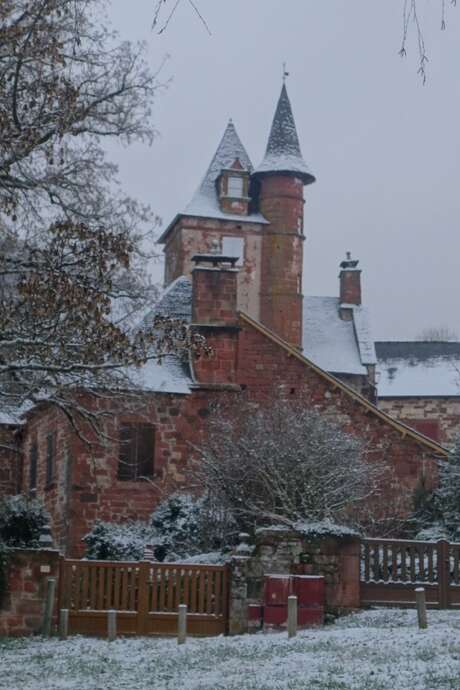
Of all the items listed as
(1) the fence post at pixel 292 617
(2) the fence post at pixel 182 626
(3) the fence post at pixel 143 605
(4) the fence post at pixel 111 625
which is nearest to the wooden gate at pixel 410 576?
(1) the fence post at pixel 292 617

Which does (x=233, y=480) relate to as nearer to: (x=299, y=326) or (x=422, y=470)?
(x=422, y=470)

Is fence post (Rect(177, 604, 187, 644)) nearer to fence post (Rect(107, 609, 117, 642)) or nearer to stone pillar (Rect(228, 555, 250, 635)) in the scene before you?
fence post (Rect(107, 609, 117, 642))

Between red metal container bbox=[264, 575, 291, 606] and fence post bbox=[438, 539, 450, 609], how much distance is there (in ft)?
8.44

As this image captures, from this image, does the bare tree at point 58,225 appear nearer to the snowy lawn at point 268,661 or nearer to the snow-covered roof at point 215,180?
the snowy lawn at point 268,661

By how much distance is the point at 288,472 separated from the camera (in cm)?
2253

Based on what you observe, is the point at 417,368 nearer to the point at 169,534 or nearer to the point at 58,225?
the point at 169,534

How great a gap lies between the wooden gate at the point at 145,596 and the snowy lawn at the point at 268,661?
0.84 m

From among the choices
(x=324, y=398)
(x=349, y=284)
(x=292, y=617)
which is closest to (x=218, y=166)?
(x=349, y=284)

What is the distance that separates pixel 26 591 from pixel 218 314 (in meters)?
11.1

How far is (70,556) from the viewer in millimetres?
26266

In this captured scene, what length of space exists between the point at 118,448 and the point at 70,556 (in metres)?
2.71

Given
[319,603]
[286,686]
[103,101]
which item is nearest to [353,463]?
[319,603]

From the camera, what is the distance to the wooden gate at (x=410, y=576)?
18391 mm

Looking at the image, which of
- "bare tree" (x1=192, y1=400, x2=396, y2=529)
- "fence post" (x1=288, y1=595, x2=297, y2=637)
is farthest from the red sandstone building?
"fence post" (x1=288, y1=595, x2=297, y2=637)
